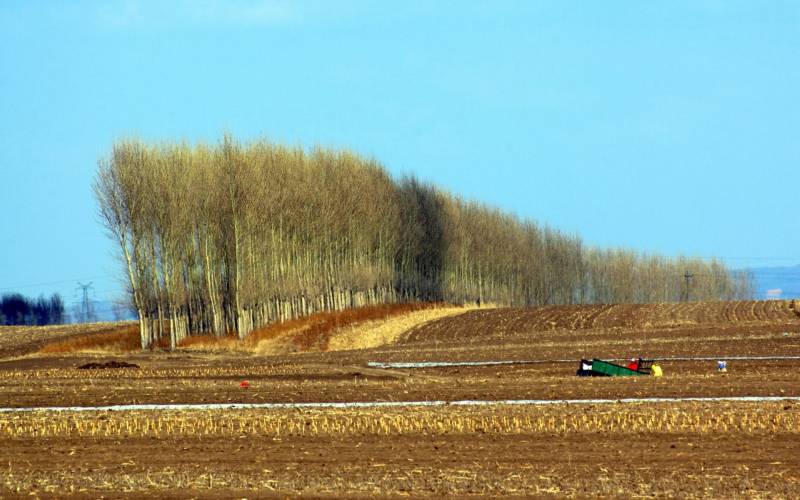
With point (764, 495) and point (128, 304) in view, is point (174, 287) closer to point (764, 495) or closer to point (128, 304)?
point (128, 304)

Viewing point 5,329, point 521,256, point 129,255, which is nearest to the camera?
point 129,255

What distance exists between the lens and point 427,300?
108062 mm

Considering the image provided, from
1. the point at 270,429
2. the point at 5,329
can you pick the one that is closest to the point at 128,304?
the point at 5,329

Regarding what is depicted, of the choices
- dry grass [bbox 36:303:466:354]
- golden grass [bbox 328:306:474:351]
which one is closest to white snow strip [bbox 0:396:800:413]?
golden grass [bbox 328:306:474:351]

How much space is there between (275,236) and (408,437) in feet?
191

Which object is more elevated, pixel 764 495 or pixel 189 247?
pixel 189 247

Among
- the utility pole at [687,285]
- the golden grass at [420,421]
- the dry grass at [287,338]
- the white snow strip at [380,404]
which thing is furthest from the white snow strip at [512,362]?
the utility pole at [687,285]

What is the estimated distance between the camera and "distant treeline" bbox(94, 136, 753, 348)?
68.6m

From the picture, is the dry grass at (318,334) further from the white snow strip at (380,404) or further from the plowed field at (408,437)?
the white snow strip at (380,404)

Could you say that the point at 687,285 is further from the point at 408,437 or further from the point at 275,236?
the point at 408,437

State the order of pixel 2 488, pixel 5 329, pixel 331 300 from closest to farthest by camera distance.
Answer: pixel 2 488 → pixel 331 300 → pixel 5 329

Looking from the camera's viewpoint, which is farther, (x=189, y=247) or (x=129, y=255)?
(x=189, y=247)

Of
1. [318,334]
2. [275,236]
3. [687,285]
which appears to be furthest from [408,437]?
[687,285]

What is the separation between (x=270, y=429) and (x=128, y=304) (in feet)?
160
